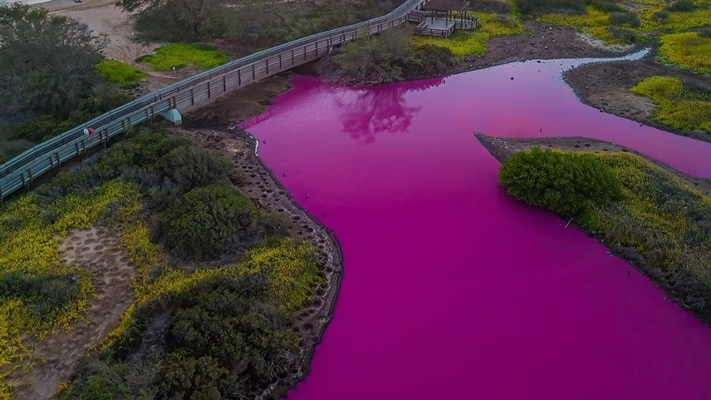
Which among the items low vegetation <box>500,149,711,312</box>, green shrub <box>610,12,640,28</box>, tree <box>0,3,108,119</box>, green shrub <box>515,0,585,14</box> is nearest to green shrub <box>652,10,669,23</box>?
green shrub <box>610,12,640,28</box>

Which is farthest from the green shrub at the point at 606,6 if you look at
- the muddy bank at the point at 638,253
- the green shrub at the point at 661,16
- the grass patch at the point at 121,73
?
the grass patch at the point at 121,73

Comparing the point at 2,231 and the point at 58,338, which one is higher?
the point at 2,231

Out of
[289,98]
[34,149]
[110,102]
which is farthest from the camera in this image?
[289,98]

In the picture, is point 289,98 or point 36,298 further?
point 289,98

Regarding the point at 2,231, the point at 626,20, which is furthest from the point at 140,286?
the point at 626,20

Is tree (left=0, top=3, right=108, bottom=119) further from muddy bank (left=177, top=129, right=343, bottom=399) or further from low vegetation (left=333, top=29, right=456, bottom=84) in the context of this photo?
low vegetation (left=333, top=29, right=456, bottom=84)

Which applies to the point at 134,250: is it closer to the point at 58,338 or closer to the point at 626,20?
the point at 58,338

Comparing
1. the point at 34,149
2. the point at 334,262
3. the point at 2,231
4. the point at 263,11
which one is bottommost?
the point at 334,262
